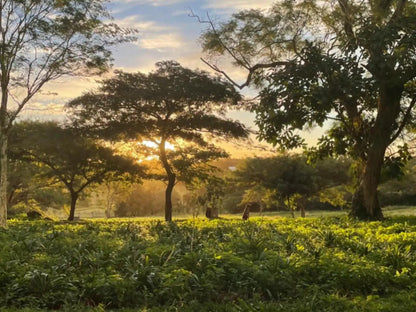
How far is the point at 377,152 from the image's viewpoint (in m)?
23.2

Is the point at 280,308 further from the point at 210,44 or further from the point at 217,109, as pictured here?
the point at 217,109

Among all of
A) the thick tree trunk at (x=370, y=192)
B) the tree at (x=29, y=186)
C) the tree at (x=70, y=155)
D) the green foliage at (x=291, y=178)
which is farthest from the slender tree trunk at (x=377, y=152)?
the tree at (x=29, y=186)

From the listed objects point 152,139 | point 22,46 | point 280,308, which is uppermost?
point 22,46

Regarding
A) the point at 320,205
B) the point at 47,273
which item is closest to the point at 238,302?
the point at 47,273

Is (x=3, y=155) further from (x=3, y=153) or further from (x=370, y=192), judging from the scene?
(x=370, y=192)

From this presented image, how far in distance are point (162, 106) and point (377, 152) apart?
1621 cm

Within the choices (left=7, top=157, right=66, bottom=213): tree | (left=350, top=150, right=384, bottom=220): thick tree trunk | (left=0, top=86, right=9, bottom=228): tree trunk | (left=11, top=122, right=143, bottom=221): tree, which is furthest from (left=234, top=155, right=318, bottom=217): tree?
(left=0, top=86, right=9, bottom=228): tree trunk

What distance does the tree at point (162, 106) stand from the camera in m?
31.9

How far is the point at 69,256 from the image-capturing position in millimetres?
9719

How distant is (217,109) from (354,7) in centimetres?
1247

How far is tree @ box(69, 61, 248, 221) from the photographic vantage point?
105 feet

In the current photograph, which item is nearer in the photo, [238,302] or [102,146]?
[238,302]

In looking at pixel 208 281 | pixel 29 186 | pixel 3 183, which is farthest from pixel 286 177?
Result: pixel 208 281

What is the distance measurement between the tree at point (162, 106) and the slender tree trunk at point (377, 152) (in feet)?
38.8
